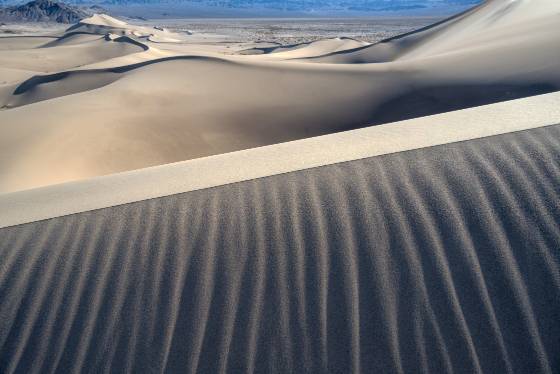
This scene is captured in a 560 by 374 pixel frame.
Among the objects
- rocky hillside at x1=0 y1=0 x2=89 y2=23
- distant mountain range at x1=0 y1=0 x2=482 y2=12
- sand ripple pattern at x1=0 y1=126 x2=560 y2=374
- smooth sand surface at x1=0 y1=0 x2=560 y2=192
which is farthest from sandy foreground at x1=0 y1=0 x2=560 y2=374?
distant mountain range at x1=0 y1=0 x2=482 y2=12

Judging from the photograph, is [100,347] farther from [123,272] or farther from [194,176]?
[194,176]

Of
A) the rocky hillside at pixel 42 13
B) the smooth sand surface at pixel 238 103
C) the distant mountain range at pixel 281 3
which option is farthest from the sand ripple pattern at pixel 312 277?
the distant mountain range at pixel 281 3

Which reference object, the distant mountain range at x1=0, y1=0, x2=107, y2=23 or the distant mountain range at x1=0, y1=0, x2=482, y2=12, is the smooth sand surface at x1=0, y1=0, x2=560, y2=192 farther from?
the distant mountain range at x1=0, y1=0, x2=482, y2=12

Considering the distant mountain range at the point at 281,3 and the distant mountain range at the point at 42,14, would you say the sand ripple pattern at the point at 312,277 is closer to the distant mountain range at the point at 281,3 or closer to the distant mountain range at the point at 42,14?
the distant mountain range at the point at 42,14

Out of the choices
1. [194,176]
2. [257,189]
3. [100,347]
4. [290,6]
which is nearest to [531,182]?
[257,189]

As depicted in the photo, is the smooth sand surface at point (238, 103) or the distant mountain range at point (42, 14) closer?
the smooth sand surface at point (238, 103)

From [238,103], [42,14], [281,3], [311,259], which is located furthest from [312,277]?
[281,3]

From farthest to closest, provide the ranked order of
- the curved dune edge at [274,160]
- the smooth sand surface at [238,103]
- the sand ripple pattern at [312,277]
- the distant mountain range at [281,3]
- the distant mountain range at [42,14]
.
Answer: the distant mountain range at [281,3] < the distant mountain range at [42,14] < the smooth sand surface at [238,103] < the curved dune edge at [274,160] < the sand ripple pattern at [312,277]
